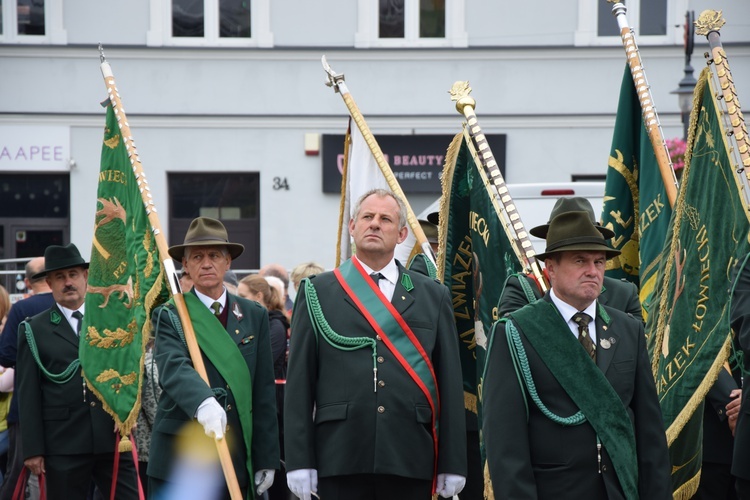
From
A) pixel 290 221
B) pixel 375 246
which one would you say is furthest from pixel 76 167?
pixel 375 246

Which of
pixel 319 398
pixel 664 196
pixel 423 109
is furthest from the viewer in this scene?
pixel 423 109

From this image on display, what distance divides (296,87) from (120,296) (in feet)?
38.5

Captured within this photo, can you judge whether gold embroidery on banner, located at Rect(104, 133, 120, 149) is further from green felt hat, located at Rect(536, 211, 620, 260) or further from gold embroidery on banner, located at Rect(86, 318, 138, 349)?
green felt hat, located at Rect(536, 211, 620, 260)

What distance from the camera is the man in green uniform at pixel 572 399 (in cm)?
455

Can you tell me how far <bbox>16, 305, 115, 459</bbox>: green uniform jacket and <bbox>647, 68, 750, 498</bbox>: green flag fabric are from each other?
350 centimetres

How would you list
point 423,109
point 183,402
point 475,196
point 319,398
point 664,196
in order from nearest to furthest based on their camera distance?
point 319,398 < point 183,402 < point 475,196 < point 664,196 < point 423,109

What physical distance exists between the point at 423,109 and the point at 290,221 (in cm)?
266

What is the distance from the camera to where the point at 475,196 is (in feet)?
22.5

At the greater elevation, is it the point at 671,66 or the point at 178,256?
the point at 671,66

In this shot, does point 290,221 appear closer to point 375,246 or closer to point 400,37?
point 400,37

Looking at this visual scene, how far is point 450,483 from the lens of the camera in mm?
5488

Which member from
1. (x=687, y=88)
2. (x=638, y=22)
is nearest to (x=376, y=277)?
(x=687, y=88)

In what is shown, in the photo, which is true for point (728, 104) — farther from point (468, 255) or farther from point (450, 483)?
point (450, 483)

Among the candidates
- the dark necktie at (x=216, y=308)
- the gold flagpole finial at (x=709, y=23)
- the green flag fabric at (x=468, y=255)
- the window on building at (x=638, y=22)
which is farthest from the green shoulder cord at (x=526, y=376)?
the window on building at (x=638, y=22)
